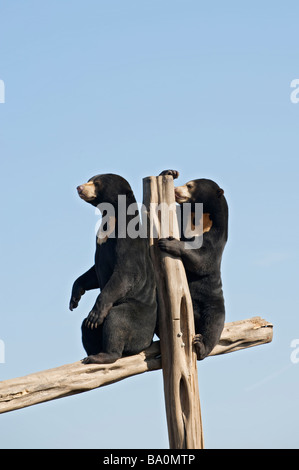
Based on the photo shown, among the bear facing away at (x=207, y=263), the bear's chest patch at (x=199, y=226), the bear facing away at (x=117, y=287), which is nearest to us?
the bear facing away at (x=117, y=287)

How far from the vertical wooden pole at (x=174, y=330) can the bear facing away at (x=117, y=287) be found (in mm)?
116

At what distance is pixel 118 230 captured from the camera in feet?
22.4

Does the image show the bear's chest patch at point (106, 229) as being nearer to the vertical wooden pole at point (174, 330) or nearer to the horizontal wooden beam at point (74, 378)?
the vertical wooden pole at point (174, 330)

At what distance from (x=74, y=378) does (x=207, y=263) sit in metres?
1.48

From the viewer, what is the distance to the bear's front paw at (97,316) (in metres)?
6.62

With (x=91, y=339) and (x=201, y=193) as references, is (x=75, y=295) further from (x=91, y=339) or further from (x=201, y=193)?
(x=201, y=193)

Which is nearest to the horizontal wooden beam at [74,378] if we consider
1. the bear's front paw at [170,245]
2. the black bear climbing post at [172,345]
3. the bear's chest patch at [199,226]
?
the black bear climbing post at [172,345]

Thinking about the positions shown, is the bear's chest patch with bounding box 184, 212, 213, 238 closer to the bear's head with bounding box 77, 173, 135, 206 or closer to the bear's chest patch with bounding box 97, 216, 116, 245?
the bear's head with bounding box 77, 173, 135, 206

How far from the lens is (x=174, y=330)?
22.3 feet

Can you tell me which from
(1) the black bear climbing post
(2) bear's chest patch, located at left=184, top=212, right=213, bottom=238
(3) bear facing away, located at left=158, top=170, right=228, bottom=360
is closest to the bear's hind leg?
(1) the black bear climbing post

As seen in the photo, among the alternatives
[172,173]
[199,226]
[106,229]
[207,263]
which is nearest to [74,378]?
[106,229]

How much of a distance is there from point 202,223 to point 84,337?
4.37ft
